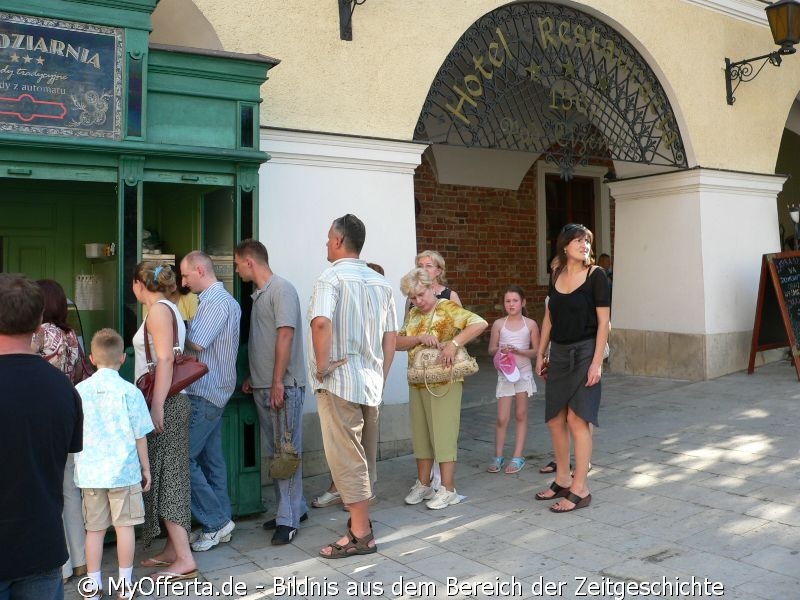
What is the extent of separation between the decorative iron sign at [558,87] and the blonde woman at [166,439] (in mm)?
3029

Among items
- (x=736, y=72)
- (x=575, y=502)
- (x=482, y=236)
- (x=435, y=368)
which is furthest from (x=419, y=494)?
(x=482, y=236)

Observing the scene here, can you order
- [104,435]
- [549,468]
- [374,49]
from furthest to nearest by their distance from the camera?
[374,49] → [549,468] → [104,435]

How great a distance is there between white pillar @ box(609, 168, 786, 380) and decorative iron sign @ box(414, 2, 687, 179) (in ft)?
1.62

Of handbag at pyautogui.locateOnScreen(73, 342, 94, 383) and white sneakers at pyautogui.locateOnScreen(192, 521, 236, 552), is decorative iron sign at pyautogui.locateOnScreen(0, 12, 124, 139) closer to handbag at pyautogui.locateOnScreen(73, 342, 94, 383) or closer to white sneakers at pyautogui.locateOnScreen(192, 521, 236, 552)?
handbag at pyautogui.locateOnScreen(73, 342, 94, 383)

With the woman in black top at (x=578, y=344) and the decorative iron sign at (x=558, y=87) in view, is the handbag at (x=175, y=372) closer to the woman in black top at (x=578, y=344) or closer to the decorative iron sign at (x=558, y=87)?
the woman in black top at (x=578, y=344)

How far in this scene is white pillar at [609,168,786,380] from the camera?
809cm

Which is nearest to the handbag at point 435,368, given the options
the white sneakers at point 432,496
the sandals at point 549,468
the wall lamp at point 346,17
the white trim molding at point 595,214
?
the white sneakers at point 432,496

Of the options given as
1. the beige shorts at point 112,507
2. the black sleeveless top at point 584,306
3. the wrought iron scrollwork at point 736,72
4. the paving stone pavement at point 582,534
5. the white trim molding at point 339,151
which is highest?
the wrought iron scrollwork at point 736,72

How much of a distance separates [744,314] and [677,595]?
585 cm

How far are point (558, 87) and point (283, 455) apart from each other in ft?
15.9

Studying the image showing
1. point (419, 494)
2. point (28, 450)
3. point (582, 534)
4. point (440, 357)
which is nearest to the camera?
point (28, 450)

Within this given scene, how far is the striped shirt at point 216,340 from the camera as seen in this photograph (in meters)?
3.85

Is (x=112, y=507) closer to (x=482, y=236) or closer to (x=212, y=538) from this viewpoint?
(x=212, y=538)

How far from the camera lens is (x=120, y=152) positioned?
3.94 m
